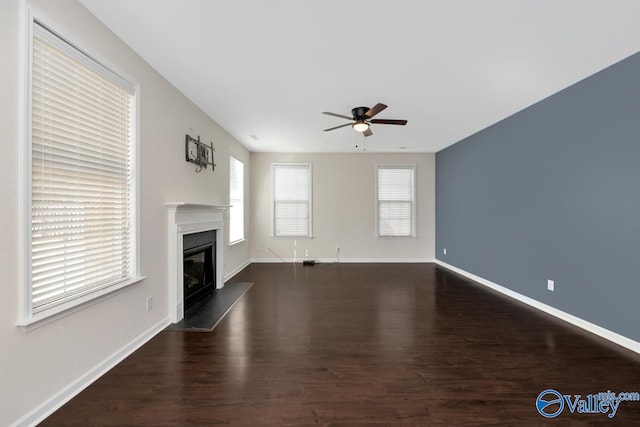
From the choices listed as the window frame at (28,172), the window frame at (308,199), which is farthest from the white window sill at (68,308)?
the window frame at (308,199)

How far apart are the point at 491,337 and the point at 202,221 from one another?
360 centimetres

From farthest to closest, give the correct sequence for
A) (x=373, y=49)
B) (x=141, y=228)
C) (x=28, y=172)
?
(x=141, y=228)
(x=373, y=49)
(x=28, y=172)

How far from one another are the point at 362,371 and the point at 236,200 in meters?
4.29

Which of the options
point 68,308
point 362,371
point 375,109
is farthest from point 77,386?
point 375,109

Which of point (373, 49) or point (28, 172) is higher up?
point (373, 49)

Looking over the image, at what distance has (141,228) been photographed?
2553 mm

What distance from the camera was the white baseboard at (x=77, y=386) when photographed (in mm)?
1603

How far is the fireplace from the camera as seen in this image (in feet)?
11.2

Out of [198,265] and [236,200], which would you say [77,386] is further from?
[236,200]

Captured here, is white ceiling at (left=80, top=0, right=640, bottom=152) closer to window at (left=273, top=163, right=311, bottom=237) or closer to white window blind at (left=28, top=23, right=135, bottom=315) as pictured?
white window blind at (left=28, top=23, right=135, bottom=315)

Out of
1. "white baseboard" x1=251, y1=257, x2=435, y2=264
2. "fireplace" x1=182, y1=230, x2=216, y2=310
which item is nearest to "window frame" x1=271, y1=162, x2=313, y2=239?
"white baseboard" x1=251, y1=257, x2=435, y2=264

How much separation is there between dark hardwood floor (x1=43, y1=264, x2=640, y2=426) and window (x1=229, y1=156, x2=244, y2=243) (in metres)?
2.15

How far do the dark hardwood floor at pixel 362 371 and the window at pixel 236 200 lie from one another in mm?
2149

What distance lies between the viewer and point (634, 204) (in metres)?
2.52
